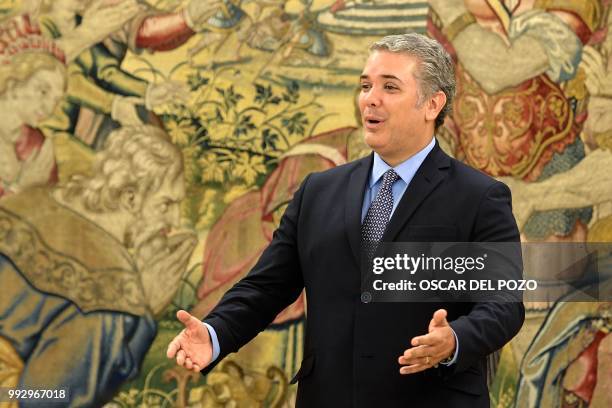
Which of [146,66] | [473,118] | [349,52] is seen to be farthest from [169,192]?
[473,118]

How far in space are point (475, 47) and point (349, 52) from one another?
0.71 metres

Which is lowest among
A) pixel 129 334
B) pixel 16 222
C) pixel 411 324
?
pixel 411 324

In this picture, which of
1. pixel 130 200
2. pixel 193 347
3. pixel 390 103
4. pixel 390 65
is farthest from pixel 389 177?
pixel 130 200

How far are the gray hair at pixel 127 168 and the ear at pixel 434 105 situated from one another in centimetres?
230

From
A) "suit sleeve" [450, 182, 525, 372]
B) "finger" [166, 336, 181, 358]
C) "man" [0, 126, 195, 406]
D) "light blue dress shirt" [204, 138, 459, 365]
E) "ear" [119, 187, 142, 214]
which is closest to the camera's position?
"suit sleeve" [450, 182, 525, 372]

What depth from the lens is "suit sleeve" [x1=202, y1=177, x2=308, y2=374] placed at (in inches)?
127

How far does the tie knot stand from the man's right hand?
765 mm

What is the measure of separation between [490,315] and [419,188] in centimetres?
51

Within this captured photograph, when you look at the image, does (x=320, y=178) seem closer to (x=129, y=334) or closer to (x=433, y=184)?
(x=433, y=184)

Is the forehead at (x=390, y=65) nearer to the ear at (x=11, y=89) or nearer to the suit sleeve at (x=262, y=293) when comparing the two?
the suit sleeve at (x=262, y=293)

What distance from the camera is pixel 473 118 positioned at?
5.57 m

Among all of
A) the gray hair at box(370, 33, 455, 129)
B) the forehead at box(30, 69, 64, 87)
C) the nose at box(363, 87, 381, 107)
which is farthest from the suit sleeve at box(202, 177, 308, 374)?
the forehead at box(30, 69, 64, 87)

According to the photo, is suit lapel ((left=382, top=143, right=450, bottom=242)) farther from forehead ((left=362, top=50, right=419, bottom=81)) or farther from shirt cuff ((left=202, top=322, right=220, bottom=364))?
shirt cuff ((left=202, top=322, right=220, bottom=364))

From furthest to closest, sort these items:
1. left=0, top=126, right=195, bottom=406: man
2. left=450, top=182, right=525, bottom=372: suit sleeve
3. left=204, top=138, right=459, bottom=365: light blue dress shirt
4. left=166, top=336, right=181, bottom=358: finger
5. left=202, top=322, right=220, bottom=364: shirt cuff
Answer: left=0, top=126, right=195, bottom=406: man → left=204, top=138, right=459, bottom=365: light blue dress shirt → left=202, top=322, right=220, bottom=364: shirt cuff → left=166, top=336, right=181, bottom=358: finger → left=450, top=182, right=525, bottom=372: suit sleeve
